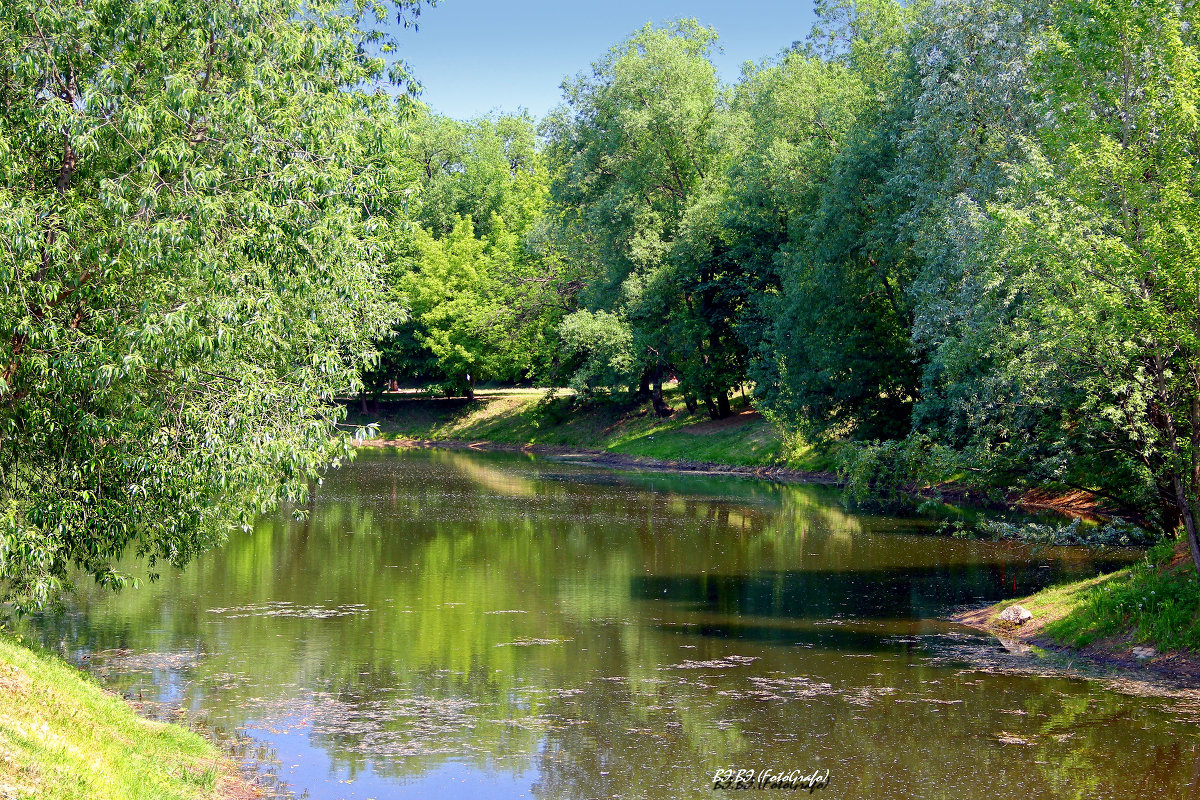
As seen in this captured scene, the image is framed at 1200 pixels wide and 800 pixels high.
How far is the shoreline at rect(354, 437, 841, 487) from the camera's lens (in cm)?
4756

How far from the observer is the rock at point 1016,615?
19875 mm

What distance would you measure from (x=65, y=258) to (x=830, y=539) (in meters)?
23.4

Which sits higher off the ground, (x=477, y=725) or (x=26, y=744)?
(x=26, y=744)

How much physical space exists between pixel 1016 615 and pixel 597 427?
4349 centimetres

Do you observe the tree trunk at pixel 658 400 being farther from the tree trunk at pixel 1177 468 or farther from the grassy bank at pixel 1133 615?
the tree trunk at pixel 1177 468

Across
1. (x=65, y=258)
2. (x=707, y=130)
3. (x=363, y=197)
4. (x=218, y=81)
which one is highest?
(x=707, y=130)

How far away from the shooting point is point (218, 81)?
496 inches

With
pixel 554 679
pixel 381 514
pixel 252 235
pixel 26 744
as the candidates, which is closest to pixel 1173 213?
pixel 554 679

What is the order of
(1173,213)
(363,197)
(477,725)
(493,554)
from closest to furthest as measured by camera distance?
1. (363,197)
2. (477,725)
3. (1173,213)
4. (493,554)

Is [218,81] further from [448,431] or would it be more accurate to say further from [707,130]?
[448,431]

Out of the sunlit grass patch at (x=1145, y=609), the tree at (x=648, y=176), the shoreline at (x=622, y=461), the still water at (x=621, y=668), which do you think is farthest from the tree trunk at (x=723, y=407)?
the sunlit grass patch at (x=1145, y=609)

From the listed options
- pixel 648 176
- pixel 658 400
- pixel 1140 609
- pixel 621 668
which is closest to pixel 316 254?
pixel 621 668

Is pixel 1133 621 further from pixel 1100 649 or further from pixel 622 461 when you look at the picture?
pixel 622 461

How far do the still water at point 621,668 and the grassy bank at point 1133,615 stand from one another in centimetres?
130
